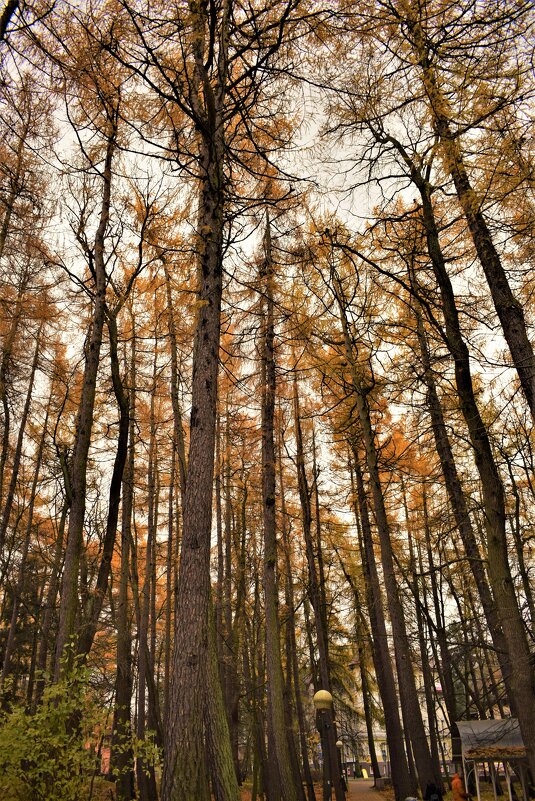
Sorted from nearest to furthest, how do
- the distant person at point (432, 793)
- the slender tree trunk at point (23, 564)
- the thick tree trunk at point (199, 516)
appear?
1. the thick tree trunk at point (199, 516)
2. the distant person at point (432, 793)
3. the slender tree trunk at point (23, 564)

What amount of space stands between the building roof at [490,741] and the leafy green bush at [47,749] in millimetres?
4570

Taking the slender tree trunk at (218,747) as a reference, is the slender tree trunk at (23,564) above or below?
above

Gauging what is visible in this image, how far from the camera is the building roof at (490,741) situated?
7.17 m

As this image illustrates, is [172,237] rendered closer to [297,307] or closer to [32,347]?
[297,307]

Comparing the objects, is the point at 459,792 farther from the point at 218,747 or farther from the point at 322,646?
the point at 218,747

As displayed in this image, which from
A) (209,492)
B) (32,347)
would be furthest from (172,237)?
(32,347)

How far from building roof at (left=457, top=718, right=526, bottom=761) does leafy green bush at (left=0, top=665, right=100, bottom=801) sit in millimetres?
4570

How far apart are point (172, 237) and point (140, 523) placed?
11.7 metres

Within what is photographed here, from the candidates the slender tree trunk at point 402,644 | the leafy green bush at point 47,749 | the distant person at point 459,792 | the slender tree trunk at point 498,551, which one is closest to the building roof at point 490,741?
the slender tree trunk at point 402,644

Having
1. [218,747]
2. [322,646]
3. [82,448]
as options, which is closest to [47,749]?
[218,747]

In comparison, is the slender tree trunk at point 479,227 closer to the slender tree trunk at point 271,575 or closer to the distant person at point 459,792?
the slender tree trunk at point 271,575

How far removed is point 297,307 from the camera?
8820 mm

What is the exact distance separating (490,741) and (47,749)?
20.1 feet

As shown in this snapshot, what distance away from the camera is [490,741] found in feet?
24.0
